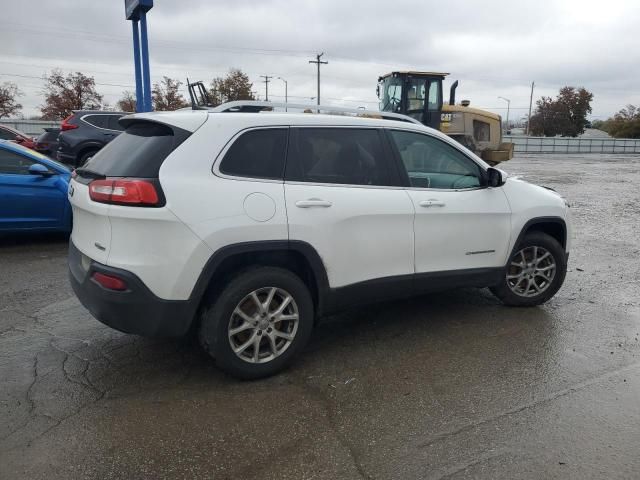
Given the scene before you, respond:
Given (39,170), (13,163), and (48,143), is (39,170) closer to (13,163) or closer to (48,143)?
(13,163)

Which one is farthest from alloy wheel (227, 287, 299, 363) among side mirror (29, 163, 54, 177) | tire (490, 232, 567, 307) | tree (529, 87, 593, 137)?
tree (529, 87, 593, 137)

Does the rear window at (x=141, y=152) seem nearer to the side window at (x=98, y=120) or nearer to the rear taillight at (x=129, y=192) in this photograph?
the rear taillight at (x=129, y=192)

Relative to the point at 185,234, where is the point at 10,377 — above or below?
below

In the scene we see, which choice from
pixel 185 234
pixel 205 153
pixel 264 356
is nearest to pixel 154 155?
pixel 205 153

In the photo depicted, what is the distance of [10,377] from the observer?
11.7ft

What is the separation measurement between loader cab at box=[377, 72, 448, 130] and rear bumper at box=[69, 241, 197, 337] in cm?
1396

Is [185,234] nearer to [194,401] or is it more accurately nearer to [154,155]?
[154,155]

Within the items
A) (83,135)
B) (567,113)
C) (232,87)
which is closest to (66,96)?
(232,87)

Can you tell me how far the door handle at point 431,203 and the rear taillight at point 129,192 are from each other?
80.7 inches

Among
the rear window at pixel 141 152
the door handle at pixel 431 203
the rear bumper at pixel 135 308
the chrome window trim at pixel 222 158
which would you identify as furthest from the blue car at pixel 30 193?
the door handle at pixel 431 203

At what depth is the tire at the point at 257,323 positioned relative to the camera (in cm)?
338

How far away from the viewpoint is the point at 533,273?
16.4 feet

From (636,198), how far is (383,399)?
1408cm

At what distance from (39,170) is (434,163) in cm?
529
